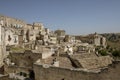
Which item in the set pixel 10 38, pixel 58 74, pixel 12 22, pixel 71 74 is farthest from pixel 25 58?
pixel 12 22

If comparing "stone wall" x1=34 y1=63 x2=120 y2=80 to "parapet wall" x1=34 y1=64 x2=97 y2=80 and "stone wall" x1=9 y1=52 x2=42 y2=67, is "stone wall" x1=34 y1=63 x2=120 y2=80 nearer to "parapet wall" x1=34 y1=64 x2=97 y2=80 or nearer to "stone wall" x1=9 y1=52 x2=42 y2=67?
"parapet wall" x1=34 y1=64 x2=97 y2=80

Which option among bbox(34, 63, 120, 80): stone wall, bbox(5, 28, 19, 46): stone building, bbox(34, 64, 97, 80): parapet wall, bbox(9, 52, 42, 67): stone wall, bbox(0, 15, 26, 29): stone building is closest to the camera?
bbox(34, 63, 120, 80): stone wall

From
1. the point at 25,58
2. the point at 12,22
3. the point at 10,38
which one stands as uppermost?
the point at 12,22

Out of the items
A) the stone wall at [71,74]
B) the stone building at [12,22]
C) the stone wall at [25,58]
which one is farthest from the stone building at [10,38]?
the stone wall at [71,74]

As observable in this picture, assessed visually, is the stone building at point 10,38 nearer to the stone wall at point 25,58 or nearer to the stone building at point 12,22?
the stone wall at point 25,58

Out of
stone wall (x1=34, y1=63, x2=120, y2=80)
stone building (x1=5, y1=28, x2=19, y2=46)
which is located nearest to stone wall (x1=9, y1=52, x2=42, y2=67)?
stone wall (x1=34, y1=63, x2=120, y2=80)

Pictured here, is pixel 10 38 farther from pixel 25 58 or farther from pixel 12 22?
pixel 12 22

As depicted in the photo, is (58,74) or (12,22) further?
(12,22)

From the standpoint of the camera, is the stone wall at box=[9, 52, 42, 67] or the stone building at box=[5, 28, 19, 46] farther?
the stone building at box=[5, 28, 19, 46]

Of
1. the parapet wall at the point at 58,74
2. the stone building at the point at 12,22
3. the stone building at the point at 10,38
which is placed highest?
the stone building at the point at 12,22

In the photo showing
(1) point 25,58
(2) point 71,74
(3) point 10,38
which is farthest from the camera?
(3) point 10,38

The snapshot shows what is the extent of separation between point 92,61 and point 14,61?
7962 mm

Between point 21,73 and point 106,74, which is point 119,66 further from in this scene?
point 21,73

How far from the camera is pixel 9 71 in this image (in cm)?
1641
